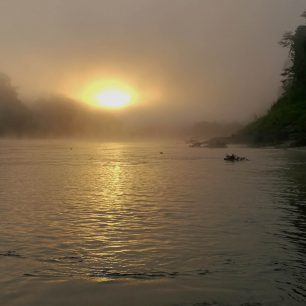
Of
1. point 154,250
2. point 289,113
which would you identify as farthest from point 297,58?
point 154,250

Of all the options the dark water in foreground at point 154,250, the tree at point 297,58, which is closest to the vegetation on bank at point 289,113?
the tree at point 297,58

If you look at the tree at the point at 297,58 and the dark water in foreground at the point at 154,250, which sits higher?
the tree at the point at 297,58

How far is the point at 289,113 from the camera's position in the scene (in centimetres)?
14012

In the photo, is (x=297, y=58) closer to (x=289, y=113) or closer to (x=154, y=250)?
(x=289, y=113)

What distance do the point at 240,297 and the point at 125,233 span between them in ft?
25.8

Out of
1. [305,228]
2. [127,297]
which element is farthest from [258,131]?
[127,297]

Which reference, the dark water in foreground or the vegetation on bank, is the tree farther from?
the dark water in foreground

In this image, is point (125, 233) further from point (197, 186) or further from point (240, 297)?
point (197, 186)

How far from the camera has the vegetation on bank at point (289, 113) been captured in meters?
127

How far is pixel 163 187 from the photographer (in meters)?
36.2

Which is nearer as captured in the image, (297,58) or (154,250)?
(154,250)

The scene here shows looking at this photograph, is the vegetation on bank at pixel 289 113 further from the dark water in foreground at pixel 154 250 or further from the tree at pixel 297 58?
the dark water in foreground at pixel 154 250

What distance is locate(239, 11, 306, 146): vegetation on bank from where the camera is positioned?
127 m

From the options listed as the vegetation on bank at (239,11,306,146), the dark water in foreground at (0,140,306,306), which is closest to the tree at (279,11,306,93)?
the vegetation on bank at (239,11,306,146)
